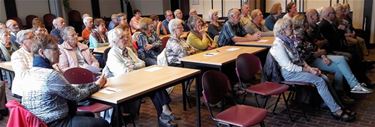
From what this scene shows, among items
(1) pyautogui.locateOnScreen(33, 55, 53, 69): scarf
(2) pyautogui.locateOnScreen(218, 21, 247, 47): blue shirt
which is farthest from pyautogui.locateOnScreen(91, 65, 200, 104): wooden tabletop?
(2) pyautogui.locateOnScreen(218, 21, 247, 47): blue shirt

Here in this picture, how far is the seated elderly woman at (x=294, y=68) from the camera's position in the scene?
3.70 m

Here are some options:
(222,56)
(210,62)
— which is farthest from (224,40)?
(210,62)

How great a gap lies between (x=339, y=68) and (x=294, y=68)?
0.95m

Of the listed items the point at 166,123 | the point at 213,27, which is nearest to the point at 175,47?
the point at 166,123

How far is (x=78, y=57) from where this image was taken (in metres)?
4.40

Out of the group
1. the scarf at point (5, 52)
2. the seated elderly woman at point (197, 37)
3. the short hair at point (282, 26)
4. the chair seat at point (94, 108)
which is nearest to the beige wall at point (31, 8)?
the scarf at point (5, 52)

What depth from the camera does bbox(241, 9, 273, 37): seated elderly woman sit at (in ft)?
19.7

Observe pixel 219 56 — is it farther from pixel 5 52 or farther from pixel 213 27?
pixel 5 52

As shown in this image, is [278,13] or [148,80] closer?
[148,80]

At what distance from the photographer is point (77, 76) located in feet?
10.5

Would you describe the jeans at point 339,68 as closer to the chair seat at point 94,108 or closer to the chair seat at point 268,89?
the chair seat at point 268,89

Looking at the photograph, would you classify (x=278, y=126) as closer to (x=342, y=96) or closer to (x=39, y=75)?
(x=342, y=96)

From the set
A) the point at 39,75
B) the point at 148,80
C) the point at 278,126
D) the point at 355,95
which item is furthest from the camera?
the point at 355,95

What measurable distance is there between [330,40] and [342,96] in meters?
1.04
